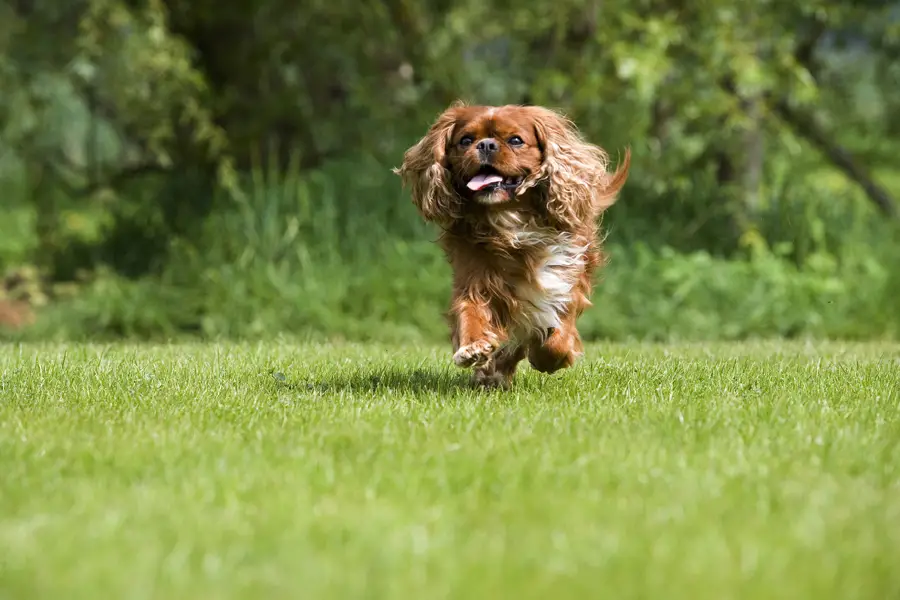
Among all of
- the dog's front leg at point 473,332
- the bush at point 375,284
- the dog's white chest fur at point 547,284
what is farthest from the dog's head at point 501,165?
the bush at point 375,284

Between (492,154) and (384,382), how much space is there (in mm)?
1257

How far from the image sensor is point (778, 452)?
3.85 m

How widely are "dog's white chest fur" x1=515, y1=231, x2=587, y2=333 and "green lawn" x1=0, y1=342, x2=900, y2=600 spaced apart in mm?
347

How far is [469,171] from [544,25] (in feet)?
20.9

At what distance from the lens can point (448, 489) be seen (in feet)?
10.9

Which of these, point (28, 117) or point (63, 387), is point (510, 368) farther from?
point (28, 117)

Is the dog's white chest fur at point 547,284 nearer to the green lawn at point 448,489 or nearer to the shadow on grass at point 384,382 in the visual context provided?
the green lawn at point 448,489

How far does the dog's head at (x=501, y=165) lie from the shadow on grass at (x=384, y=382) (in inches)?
30.9

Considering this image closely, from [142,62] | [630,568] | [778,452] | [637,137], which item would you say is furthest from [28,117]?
[630,568]

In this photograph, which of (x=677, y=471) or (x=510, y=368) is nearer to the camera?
(x=677, y=471)

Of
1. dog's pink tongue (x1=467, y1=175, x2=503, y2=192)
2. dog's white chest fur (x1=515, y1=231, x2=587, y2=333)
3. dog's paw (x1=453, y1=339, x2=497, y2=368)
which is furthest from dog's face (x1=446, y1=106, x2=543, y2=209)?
dog's paw (x1=453, y1=339, x2=497, y2=368)

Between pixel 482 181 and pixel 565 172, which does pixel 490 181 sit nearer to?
pixel 482 181

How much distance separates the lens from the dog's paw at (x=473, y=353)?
5086mm

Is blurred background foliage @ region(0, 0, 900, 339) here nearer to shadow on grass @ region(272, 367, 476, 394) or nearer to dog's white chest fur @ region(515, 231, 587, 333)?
shadow on grass @ region(272, 367, 476, 394)
